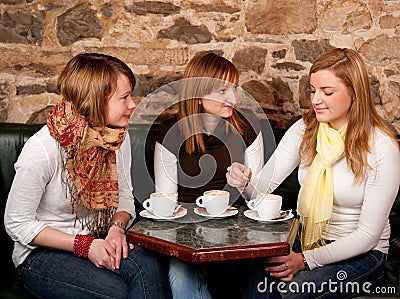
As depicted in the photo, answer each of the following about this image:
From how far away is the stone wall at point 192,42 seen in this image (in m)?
2.99

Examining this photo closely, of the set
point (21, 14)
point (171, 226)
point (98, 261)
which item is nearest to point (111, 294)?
point (98, 261)

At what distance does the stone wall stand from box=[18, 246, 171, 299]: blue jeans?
119cm

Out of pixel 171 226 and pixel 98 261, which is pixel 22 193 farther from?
pixel 171 226

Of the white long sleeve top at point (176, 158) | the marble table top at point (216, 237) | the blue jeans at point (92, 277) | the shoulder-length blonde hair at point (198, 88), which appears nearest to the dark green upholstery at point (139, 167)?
the white long sleeve top at point (176, 158)

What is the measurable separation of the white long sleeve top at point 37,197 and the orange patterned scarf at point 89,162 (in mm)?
31

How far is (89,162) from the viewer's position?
2.23 metres

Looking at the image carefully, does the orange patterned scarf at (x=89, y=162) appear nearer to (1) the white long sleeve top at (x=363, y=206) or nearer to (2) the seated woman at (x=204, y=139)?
(2) the seated woman at (x=204, y=139)

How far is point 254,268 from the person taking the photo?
7.09 ft

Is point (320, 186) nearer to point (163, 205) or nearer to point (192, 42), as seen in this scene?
point (163, 205)

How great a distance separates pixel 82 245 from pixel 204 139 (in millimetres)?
690

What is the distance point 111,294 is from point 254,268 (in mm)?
486

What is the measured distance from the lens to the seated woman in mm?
2523

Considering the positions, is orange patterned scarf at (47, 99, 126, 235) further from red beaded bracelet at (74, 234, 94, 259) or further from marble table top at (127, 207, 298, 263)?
marble table top at (127, 207, 298, 263)

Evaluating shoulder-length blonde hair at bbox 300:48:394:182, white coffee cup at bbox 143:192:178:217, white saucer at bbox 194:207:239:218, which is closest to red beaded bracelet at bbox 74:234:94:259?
white coffee cup at bbox 143:192:178:217
